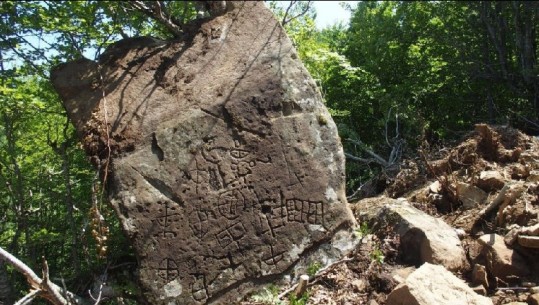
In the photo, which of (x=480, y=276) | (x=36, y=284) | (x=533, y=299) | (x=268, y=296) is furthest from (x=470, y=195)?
(x=36, y=284)

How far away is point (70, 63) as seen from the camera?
14.9ft

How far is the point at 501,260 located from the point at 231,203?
2.05 metres

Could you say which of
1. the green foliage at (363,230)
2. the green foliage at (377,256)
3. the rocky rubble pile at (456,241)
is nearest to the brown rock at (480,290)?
the rocky rubble pile at (456,241)

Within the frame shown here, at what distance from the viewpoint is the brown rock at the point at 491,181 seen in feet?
16.0

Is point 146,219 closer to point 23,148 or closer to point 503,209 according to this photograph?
point 23,148

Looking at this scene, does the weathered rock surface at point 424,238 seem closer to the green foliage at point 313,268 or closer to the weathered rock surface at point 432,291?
the weathered rock surface at point 432,291

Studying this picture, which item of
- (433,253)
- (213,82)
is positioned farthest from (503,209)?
(213,82)

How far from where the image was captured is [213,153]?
4.30 m

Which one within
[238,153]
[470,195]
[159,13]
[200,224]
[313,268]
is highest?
[159,13]

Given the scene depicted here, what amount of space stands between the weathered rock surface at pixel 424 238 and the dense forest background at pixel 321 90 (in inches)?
56.6

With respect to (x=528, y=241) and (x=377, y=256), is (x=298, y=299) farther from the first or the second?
(x=528, y=241)

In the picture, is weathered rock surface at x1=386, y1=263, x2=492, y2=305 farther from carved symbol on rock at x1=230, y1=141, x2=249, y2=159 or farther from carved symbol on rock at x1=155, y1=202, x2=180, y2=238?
carved symbol on rock at x1=155, y1=202, x2=180, y2=238

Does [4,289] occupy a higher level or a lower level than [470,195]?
lower

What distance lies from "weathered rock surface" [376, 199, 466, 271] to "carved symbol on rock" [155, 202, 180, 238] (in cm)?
173
